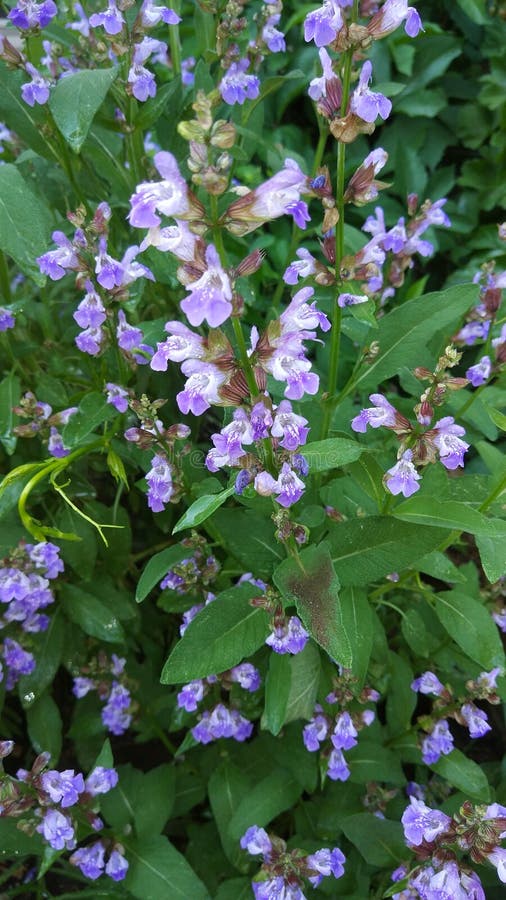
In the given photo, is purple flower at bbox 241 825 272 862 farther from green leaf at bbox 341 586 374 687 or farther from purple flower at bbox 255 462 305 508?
purple flower at bbox 255 462 305 508

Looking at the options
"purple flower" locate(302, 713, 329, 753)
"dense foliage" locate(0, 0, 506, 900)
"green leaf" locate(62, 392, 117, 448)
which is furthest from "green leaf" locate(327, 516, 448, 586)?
"green leaf" locate(62, 392, 117, 448)

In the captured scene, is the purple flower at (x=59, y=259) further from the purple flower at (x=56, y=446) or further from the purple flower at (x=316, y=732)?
the purple flower at (x=316, y=732)

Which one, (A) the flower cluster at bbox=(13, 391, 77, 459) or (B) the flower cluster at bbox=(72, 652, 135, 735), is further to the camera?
(B) the flower cluster at bbox=(72, 652, 135, 735)

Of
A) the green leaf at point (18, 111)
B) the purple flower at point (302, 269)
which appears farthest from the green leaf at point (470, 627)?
the green leaf at point (18, 111)

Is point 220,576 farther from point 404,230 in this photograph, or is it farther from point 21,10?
point 21,10

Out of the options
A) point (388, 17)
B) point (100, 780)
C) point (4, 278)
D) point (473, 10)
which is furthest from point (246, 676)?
point (473, 10)
